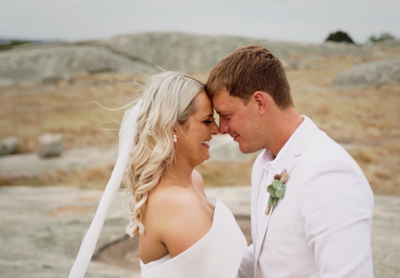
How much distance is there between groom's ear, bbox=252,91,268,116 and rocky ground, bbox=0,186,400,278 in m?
3.10

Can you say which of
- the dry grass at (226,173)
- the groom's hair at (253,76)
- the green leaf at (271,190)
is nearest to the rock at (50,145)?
the dry grass at (226,173)

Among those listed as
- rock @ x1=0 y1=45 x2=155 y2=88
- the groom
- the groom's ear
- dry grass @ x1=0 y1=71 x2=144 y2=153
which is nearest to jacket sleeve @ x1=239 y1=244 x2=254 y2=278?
the groom

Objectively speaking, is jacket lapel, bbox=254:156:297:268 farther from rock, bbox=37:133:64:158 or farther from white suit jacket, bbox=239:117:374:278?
rock, bbox=37:133:64:158

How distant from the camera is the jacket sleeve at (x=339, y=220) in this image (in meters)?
1.87

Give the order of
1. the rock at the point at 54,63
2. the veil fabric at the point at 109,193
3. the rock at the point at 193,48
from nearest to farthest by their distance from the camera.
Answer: the veil fabric at the point at 109,193
the rock at the point at 54,63
the rock at the point at 193,48

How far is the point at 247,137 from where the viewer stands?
2.54m

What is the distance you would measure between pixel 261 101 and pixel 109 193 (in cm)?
117

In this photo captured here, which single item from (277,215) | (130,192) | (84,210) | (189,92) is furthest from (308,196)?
(84,210)

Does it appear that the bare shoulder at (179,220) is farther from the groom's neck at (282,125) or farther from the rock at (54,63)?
the rock at (54,63)

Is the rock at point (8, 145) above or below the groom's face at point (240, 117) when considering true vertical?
Answer: below

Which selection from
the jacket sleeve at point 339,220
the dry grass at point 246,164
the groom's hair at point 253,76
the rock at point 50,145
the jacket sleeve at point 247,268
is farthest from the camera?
the rock at point 50,145

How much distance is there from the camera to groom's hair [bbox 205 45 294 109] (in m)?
2.39

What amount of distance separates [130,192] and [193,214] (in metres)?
0.54

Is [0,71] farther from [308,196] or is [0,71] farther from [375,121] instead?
[308,196]
